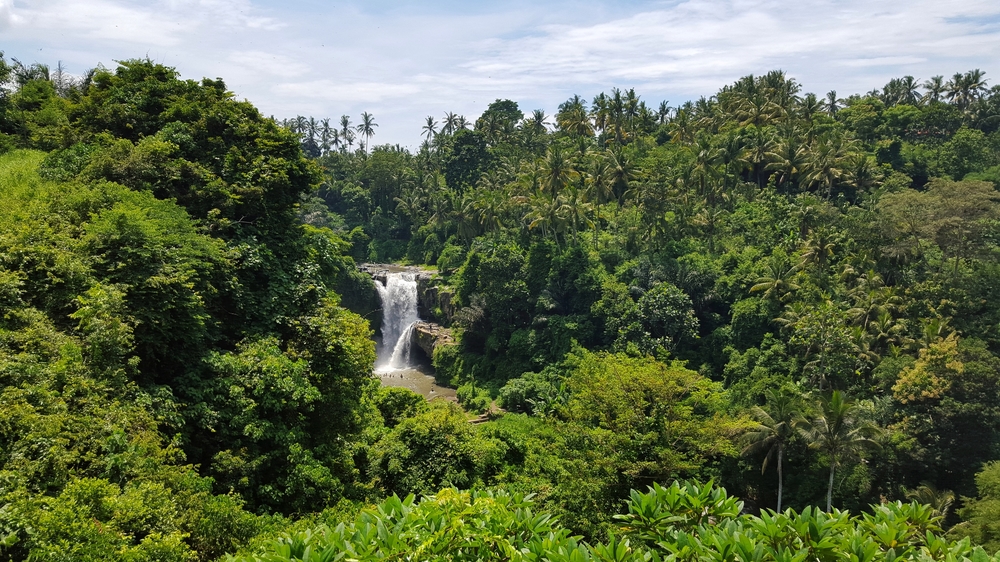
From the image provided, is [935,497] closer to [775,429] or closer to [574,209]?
[775,429]

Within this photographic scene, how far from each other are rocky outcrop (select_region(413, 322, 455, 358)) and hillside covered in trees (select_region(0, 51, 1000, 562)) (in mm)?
1376

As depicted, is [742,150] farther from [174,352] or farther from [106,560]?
[106,560]

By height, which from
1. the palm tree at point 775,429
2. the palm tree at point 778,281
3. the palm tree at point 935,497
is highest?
the palm tree at point 778,281

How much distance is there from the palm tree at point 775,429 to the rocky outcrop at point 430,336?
23.3m

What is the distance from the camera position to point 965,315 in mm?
23234

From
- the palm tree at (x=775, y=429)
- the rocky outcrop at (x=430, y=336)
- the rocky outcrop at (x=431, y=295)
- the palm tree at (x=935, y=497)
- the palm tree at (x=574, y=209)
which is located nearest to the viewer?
the palm tree at (x=935, y=497)

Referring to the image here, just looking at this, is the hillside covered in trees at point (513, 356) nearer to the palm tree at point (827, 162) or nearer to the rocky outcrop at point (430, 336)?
the palm tree at point (827, 162)

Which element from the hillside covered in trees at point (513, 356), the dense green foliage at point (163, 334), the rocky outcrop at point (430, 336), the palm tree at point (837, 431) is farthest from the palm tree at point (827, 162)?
the dense green foliage at point (163, 334)

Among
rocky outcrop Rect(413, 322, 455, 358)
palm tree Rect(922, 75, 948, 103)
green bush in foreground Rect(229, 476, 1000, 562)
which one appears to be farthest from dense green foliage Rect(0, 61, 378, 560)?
palm tree Rect(922, 75, 948, 103)

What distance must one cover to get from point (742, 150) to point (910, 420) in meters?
23.3

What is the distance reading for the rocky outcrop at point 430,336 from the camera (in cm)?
4013

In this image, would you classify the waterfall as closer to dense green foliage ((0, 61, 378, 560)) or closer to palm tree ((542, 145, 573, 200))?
palm tree ((542, 145, 573, 200))

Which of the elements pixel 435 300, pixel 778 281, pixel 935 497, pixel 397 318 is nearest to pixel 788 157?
pixel 778 281

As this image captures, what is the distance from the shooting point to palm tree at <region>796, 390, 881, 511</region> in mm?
18328
